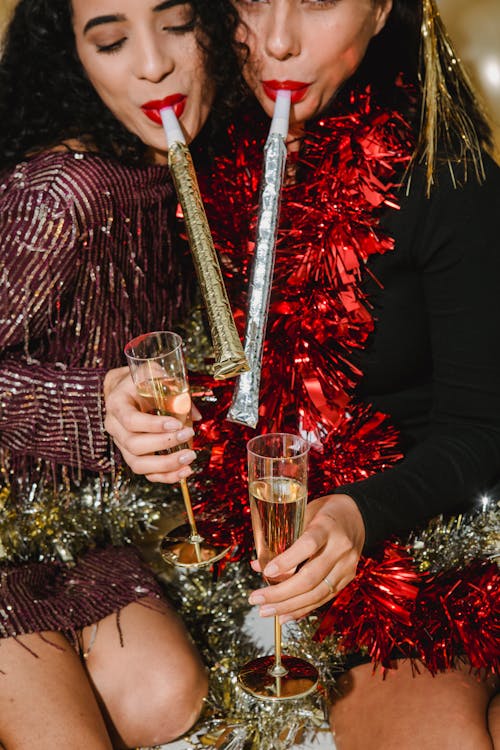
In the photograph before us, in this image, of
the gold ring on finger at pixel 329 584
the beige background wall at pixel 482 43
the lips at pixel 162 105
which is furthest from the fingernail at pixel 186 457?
the beige background wall at pixel 482 43

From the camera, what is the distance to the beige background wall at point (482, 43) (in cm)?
168

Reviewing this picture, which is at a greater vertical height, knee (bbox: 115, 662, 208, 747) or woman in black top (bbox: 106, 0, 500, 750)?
woman in black top (bbox: 106, 0, 500, 750)

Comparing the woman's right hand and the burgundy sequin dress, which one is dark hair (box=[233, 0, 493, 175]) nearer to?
the burgundy sequin dress

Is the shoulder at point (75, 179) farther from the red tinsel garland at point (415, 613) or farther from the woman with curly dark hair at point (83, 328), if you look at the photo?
the red tinsel garland at point (415, 613)

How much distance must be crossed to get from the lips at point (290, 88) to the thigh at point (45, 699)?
792 millimetres

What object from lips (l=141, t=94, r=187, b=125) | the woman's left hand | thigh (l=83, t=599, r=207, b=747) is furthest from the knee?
lips (l=141, t=94, r=187, b=125)

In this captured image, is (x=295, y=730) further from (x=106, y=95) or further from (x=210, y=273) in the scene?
(x=106, y=95)

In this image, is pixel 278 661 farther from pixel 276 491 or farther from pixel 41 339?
pixel 41 339

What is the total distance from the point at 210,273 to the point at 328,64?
34 centimetres

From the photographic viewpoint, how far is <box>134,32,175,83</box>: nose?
3.84 feet

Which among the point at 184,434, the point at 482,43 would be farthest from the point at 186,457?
the point at 482,43

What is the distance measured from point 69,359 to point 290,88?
0.50 m

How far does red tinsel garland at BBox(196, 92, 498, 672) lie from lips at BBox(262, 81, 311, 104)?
0.19ft

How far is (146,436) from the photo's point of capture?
3.55ft
